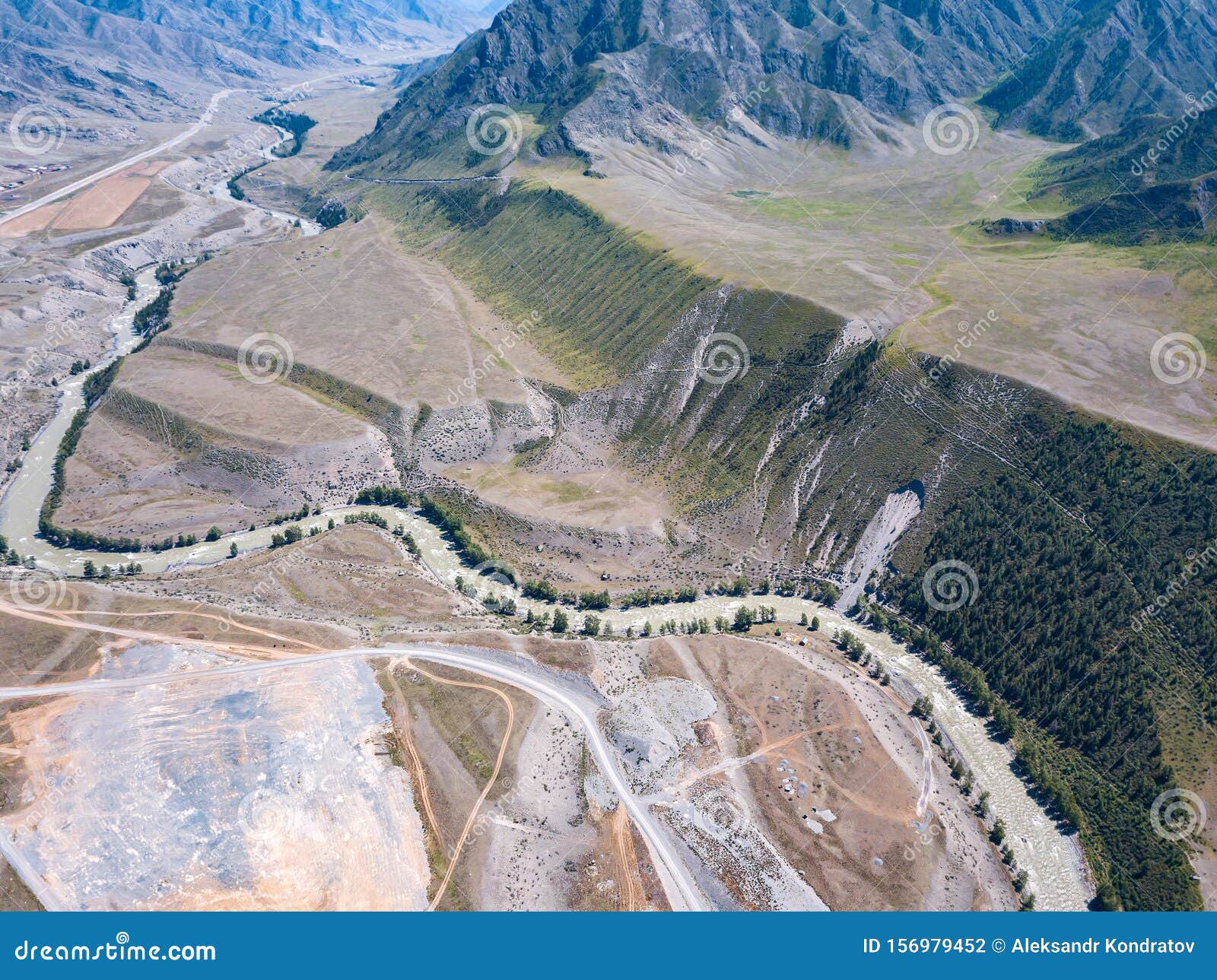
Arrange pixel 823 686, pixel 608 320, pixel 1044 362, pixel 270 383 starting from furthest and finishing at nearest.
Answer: pixel 608 320 → pixel 270 383 → pixel 1044 362 → pixel 823 686

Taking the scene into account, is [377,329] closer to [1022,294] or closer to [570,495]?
[570,495]

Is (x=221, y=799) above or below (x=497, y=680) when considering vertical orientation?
below

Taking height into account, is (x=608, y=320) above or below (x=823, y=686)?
above

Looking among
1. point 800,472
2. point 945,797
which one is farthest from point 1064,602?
point 800,472

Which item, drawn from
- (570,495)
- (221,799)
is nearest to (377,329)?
(570,495)

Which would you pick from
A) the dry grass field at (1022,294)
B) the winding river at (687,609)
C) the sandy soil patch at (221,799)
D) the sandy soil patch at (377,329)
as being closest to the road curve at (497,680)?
the sandy soil patch at (221,799)

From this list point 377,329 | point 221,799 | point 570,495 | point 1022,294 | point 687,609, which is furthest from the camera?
point 377,329

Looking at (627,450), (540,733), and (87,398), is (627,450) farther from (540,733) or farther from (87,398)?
(87,398)

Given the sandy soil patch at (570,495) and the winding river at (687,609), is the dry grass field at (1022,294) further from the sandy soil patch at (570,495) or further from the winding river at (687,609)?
the sandy soil patch at (570,495)
